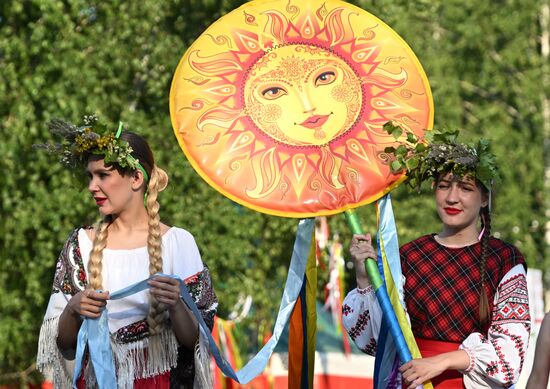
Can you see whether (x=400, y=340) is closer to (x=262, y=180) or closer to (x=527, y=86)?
(x=262, y=180)

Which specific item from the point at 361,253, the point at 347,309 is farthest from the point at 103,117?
the point at 361,253

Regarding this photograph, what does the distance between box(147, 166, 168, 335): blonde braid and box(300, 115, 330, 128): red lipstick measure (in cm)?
72

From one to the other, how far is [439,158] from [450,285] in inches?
20.2

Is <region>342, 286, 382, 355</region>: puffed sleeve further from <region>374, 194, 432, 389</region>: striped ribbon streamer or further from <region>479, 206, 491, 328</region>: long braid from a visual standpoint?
<region>479, 206, 491, 328</region>: long braid

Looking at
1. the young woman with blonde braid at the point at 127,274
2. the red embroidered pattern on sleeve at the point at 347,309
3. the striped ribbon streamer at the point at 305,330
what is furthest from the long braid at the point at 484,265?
the young woman with blonde braid at the point at 127,274

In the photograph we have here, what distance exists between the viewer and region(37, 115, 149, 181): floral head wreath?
480 cm

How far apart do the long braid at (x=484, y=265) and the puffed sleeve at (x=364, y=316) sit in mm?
432

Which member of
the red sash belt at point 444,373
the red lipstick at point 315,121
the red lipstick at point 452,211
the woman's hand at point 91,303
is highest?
the red lipstick at point 315,121

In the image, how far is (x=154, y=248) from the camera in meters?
4.76

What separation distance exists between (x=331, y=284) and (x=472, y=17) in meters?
6.86

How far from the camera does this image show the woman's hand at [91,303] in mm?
4570

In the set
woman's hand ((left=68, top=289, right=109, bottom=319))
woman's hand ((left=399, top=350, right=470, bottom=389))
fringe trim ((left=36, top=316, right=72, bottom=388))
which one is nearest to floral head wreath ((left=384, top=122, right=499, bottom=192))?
woman's hand ((left=399, top=350, right=470, bottom=389))

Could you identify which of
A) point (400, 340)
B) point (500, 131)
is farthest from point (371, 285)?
point (500, 131)

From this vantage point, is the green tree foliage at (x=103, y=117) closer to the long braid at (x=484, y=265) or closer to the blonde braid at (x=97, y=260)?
the blonde braid at (x=97, y=260)
